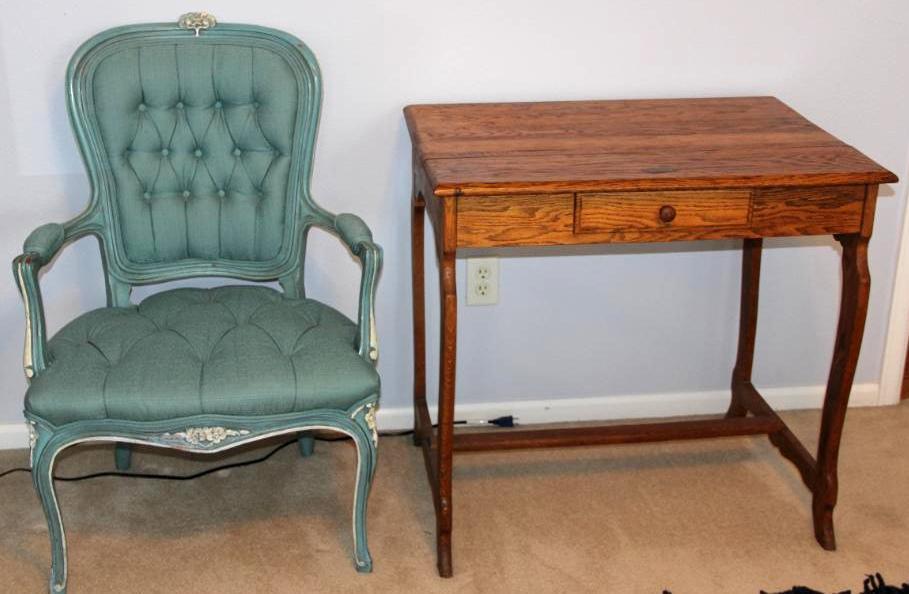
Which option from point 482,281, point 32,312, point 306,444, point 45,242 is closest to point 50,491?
point 32,312

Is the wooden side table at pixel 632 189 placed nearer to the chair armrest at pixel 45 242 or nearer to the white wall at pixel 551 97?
the white wall at pixel 551 97

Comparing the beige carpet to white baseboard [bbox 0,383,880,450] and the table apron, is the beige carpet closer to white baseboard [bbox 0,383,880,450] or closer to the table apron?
white baseboard [bbox 0,383,880,450]

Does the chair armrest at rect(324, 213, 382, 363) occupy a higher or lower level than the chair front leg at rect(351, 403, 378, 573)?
higher

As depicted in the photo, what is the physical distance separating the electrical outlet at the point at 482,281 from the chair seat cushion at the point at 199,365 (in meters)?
0.44

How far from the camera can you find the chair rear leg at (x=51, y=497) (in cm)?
207

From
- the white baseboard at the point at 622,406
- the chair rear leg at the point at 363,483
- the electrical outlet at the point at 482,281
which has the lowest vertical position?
the white baseboard at the point at 622,406

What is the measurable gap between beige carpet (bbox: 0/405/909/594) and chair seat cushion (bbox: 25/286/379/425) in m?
0.39

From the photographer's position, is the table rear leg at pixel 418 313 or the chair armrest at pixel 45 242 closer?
the chair armrest at pixel 45 242

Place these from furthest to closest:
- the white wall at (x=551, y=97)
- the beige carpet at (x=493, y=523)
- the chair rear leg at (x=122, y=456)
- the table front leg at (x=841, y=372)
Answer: the chair rear leg at (x=122, y=456)
the white wall at (x=551, y=97)
the beige carpet at (x=493, y=523)
the table front leg at (x=841, y=372)

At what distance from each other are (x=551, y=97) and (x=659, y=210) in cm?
57

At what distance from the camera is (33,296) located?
2.10 m

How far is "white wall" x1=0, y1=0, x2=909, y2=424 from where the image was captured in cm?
243

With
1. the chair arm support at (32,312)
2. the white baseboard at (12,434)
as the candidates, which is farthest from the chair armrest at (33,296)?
the white baseboard at (12,434)

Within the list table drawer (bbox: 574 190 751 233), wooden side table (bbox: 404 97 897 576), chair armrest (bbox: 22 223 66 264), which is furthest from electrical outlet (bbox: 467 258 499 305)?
chair armrest (bbox: 22 223 66 264)
